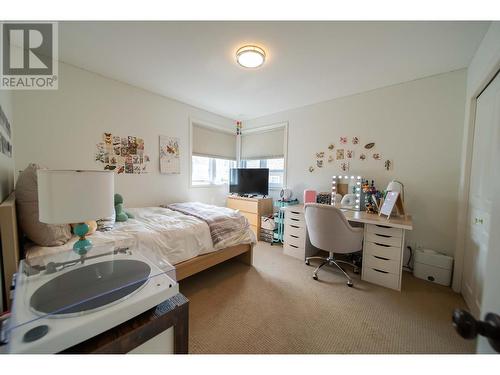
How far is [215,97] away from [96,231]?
2388 millimetres

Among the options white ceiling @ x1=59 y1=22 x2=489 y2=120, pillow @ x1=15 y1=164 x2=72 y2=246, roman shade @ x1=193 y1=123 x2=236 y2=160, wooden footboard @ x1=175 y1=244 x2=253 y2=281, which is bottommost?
wooden footboard @ x1=175 y1=244 x2=253 y2=281

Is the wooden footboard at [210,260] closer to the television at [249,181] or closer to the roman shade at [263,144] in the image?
the television at [249,181]

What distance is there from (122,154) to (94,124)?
454 mm

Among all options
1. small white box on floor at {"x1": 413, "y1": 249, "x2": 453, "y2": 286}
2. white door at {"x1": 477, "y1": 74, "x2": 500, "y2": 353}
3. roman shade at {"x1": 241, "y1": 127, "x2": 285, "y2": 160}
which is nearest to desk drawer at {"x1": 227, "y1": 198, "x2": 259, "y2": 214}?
roman shade at {"x1": 241, "y1": 127, "x2": 285, "y2": 160}

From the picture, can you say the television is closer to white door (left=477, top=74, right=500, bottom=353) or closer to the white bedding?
the white bedding

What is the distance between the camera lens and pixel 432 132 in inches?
87.1

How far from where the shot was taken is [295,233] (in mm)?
2699

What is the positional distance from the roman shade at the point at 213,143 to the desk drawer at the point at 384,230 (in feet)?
9.61

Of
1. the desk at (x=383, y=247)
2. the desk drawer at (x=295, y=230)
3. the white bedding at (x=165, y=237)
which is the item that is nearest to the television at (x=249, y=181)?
the desk drawer at (x=295, y=230)

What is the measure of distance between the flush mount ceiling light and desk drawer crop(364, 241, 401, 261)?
7.41 feet

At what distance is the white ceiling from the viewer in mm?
1527

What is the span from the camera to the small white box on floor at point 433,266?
2016mm

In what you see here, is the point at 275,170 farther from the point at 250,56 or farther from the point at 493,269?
the point at 493,269
